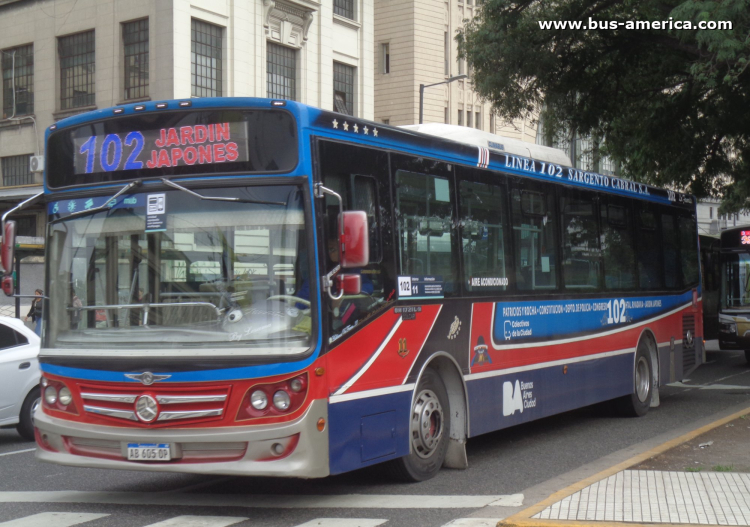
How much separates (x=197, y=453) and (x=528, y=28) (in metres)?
13.8

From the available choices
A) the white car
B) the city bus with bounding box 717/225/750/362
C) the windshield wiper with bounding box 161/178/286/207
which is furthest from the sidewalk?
the city bus with bounding box 717/225/750/362

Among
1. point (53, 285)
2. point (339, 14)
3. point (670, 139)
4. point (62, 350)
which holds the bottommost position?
point (62, 350)

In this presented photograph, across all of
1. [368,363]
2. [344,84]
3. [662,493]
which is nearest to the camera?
[662,493]

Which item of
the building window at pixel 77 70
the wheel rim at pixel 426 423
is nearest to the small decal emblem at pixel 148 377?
the wheel rim at pixel 426 423

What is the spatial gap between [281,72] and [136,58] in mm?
5811

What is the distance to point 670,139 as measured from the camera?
70.4ft

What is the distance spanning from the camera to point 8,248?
7266mm

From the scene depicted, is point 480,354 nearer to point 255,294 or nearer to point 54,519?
point 255,294

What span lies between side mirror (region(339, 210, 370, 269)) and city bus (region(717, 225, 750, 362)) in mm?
16859

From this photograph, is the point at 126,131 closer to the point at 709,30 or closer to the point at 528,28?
the point at 709,30

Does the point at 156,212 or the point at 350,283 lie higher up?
the point at 156,212

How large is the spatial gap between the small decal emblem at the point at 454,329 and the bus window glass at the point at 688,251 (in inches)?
282

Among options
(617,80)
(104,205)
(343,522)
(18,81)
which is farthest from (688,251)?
(18,81)

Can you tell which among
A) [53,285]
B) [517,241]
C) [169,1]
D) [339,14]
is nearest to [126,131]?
[53,285]
